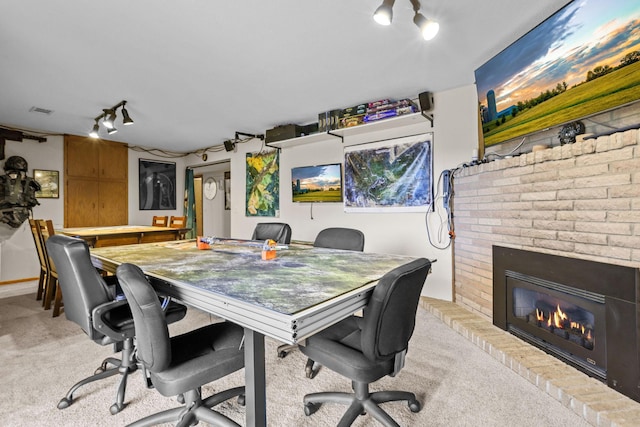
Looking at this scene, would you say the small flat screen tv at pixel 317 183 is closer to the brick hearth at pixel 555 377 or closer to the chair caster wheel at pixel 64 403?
the brick hearth at pixel 555 377

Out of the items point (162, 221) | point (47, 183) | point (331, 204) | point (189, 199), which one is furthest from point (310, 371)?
point (189, 199)

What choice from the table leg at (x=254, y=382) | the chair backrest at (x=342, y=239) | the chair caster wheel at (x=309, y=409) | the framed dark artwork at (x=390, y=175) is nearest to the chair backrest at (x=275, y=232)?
the chair backrest at (x=342, y=239)

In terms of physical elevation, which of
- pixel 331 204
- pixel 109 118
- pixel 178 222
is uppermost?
pixel 109 118

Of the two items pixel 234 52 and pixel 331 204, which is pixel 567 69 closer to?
pixel 234 52

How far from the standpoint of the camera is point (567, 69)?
6.21 feet

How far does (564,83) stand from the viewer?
6.34ft

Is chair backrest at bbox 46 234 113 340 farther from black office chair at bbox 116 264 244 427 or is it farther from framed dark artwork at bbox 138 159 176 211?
framed dark artwork at bbox 138 159 176 211

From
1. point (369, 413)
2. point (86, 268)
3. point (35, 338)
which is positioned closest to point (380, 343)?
point (369, 413)

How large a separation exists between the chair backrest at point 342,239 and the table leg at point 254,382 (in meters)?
1.36

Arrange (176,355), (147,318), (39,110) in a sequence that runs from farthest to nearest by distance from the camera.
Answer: (39,110) → (176,355) → (147,318)

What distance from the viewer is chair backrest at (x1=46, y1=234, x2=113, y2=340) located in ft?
4.87

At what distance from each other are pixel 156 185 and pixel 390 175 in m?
5.06

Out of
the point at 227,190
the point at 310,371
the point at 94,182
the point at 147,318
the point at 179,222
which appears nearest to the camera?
the point at 147,318

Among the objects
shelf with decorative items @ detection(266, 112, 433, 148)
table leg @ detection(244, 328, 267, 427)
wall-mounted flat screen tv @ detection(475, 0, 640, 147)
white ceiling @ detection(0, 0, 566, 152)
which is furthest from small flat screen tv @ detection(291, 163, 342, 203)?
table leg @ detection(244, 328, 267, 427)
